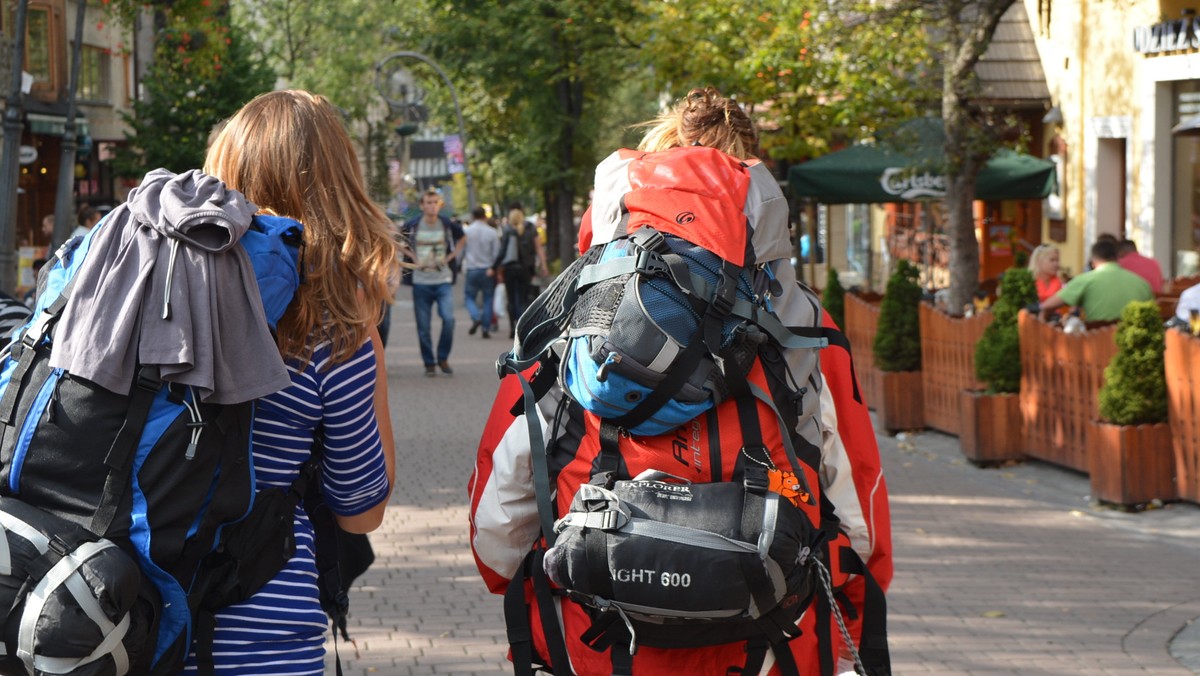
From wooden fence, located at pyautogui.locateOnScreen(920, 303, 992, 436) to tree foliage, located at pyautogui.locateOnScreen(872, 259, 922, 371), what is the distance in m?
0.10

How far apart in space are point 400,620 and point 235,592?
12.6 feet

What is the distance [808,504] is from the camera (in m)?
2.77

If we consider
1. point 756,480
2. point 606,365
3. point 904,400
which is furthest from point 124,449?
point 904,400

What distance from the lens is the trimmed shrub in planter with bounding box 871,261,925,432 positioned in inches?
474

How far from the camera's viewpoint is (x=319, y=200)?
109 inches

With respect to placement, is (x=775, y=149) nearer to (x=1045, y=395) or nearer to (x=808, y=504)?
(x=1045, y=395)

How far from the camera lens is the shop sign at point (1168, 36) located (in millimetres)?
17719

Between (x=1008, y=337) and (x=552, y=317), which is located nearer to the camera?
(x=552, y=317)

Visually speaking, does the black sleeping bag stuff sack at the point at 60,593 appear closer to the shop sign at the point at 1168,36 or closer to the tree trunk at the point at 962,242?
the tree trunk at the point at 962,242

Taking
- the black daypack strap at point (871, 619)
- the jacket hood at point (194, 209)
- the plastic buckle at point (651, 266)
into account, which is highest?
the jacket hood at point (194, 209)

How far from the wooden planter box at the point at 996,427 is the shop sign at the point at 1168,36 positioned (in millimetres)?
9312

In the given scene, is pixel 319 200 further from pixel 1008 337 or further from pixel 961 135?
pixel 961 135

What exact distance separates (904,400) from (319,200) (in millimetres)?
9760

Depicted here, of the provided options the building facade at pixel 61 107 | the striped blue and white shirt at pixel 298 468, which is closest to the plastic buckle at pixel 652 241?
the striped blue and white shirt at pixel 298 468
